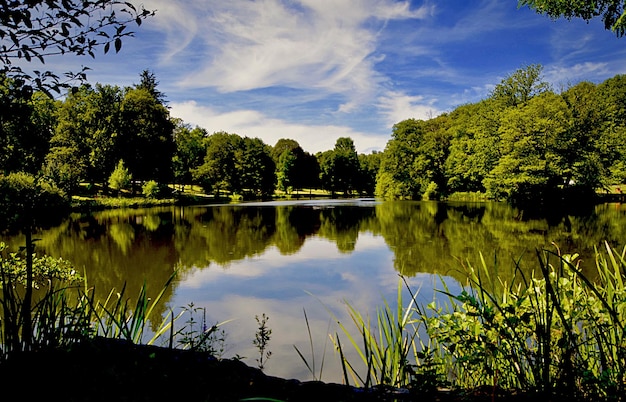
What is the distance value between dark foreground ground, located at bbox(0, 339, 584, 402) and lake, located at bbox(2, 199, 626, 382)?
37.0 inches

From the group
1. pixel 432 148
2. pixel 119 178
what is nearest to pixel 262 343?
pixel 119 178

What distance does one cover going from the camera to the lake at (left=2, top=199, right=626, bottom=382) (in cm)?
675

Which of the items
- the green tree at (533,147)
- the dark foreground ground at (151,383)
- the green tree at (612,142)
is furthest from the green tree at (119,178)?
→ the green tree at (612,142)

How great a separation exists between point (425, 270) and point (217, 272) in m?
6.03

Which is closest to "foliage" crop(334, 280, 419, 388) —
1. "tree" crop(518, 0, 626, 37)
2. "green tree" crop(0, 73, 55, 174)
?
"green tree" crop(0, 73, 55, 174)

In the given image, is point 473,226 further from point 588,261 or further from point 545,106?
point 545,106

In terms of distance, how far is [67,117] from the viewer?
3819 cm

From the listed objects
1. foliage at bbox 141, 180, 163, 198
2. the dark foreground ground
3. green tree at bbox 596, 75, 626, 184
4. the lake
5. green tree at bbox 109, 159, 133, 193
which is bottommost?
the lake

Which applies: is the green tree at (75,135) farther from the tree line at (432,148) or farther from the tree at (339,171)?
the tree at (339,171)

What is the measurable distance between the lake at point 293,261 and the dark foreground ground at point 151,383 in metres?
0.94

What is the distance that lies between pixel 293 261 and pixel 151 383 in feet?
34.0

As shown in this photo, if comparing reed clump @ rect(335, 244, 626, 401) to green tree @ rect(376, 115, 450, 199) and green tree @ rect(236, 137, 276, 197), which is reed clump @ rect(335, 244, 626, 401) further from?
green tree @ rect(236, 137, 276, 197)

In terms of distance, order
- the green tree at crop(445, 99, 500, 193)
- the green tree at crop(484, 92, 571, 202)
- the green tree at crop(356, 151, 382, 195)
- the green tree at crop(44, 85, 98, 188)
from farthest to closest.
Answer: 1. the green tree at crop(356, 151, 382, 195)
2. the green tree at crop(44, 85, 98, 188)
3. the green tree at crop(445, 99, 500, 193)
4. the green tree at crop(484, 92, 571, 202)

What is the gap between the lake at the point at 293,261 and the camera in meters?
6.75
